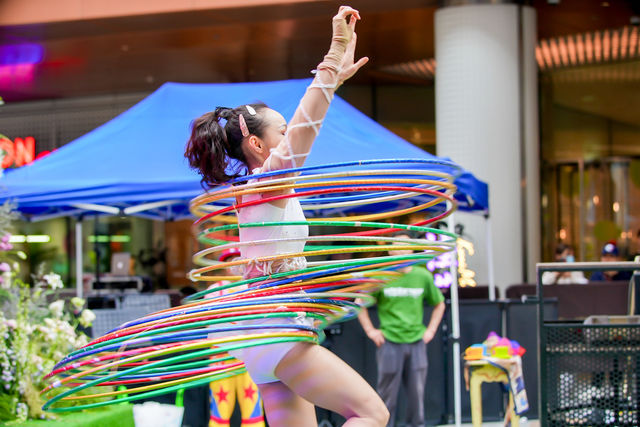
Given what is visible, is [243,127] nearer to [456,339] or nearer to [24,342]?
[24,342]

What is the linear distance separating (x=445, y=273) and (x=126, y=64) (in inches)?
382

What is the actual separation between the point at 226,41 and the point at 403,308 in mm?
10518

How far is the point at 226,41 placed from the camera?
1744 cm

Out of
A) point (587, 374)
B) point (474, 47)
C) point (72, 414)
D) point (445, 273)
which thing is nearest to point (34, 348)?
point (72, 414)

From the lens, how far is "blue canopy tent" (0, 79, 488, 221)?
857cm

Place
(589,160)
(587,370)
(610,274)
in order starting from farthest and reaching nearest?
(589,160) → (610,274) → (587,370)

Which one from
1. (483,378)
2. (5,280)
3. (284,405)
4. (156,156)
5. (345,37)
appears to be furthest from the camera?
(156,156)

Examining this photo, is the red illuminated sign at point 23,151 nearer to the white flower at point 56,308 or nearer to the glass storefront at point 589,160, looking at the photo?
the glass storefront at point 589,160

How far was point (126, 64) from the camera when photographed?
64.0ft

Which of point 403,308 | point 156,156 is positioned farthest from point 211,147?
point 156,156

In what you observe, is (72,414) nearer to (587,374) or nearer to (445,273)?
(587,374)

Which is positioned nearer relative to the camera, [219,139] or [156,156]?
[219,139]

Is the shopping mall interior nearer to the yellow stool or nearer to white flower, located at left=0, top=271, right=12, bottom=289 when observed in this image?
the yellow stool

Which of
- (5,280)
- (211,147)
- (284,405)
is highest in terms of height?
(211,147)
